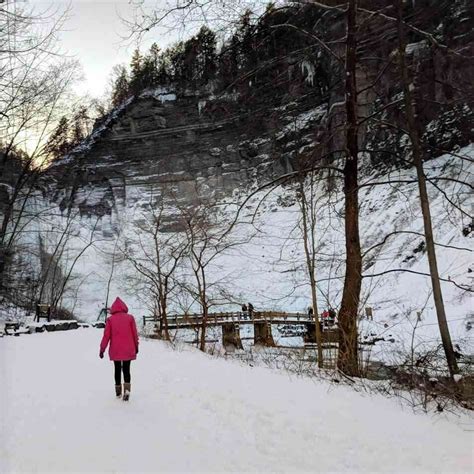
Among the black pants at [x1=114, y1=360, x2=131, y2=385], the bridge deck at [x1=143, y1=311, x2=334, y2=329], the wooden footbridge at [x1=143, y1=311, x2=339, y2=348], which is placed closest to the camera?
the black pants at [x1=114, y1=360, x2=131, y2=385]

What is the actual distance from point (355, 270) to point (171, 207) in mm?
34609

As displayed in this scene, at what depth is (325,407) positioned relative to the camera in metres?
5.32

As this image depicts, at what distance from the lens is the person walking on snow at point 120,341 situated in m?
5.89

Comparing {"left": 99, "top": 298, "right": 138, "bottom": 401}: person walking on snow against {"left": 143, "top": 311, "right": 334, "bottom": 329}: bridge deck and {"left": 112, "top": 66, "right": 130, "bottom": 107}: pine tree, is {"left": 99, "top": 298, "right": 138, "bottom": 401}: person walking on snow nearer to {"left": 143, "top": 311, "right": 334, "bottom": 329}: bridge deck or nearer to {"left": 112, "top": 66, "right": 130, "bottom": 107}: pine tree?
{"left": 143, "top": 311, "right": 334, "bottom": 329}: bridge deck

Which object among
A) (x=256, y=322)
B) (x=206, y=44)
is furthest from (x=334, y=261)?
(x=206, y=44)

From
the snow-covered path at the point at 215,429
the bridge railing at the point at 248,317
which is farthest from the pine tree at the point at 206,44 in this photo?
the bridge railing at the point at 248,317

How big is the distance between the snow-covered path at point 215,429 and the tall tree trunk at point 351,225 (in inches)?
40.0

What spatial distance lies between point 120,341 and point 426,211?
4795 millimetres

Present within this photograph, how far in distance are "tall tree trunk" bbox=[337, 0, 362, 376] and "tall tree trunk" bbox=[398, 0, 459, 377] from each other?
0.76 meters

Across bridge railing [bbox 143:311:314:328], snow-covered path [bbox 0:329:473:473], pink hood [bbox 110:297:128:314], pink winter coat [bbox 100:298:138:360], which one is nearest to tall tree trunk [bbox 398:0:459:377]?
snow-covered path [bbox 0:329:473:473]

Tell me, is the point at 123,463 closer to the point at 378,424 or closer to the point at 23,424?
the point at 23,424

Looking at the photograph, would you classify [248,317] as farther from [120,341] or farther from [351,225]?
[120,341]

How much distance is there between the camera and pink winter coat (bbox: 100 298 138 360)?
5926 millimetres

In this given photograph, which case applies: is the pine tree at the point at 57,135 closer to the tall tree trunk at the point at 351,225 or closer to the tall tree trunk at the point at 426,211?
the tall tree trunk at the point at 351,225
